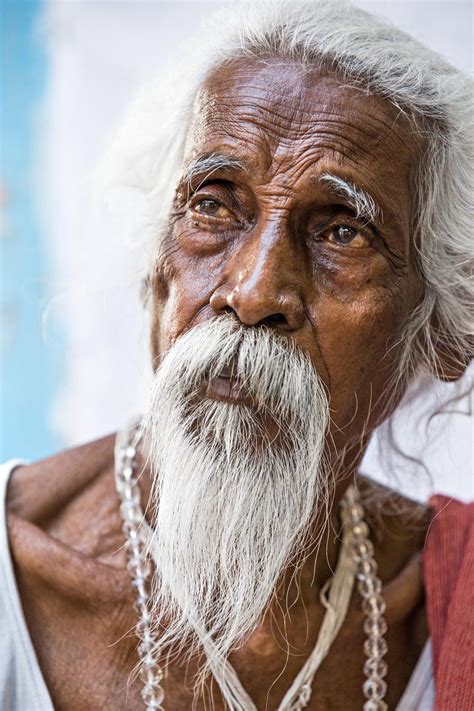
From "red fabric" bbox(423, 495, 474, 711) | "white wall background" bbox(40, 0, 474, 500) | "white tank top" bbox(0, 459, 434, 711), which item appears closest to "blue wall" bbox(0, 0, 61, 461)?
"white wall background" bbox(40, 0, 474, 500)

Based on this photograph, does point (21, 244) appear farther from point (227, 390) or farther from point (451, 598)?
point (451, 598)

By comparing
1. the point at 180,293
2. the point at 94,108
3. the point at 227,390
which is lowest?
the point at 227,390

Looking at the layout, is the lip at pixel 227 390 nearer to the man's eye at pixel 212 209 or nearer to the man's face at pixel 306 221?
the man's face at pixel 306 221

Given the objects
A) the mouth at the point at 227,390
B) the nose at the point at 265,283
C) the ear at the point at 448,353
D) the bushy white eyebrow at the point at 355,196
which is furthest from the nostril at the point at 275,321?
the ear at the point at 448,353

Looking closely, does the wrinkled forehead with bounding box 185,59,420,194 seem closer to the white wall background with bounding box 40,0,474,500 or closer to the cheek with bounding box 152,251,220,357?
the cheek with bounding box 152,251,220,357

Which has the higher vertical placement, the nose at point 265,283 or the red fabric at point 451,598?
the nose at point 265,283

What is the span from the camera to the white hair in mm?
1590

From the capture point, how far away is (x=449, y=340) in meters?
1.79

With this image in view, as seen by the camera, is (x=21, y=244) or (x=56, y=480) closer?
(x=56, y=480)

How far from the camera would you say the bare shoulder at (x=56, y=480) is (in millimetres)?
1692

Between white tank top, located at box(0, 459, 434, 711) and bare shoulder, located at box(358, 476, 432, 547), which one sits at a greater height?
bare shoulder, located at box(358, 476, 432, 547)

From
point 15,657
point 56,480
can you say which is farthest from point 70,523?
point 15,657

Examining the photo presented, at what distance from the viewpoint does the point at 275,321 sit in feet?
4.66

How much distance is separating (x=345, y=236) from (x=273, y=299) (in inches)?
9.2
